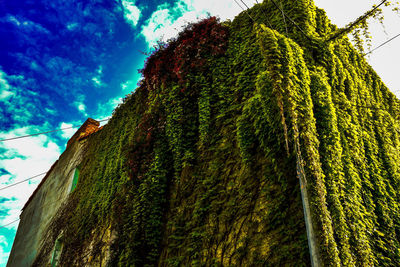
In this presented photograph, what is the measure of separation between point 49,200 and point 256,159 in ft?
37.4

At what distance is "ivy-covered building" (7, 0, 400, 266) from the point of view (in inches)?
119

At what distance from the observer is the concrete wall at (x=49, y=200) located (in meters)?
10.2

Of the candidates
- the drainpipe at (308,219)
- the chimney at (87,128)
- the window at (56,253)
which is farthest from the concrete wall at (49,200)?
the drainpipe at (308,219)

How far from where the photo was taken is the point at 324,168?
3.13 m

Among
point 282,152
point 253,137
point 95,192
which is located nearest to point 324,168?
point 282,152

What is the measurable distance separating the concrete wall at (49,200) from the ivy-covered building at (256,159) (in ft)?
13.1

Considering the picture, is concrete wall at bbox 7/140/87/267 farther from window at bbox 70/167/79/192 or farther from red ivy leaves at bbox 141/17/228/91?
red ivy leaves at bbox 141/17/228/91

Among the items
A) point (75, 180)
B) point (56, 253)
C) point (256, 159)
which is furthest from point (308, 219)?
point (75, 180)

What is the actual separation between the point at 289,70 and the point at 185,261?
3.39m

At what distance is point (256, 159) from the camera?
369cm

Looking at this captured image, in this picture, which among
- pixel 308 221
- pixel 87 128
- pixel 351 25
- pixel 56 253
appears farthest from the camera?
pixel 87 128

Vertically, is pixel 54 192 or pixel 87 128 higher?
pixel 87 128

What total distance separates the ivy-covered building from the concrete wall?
3.99m

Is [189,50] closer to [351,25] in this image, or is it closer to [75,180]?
[351,25]
